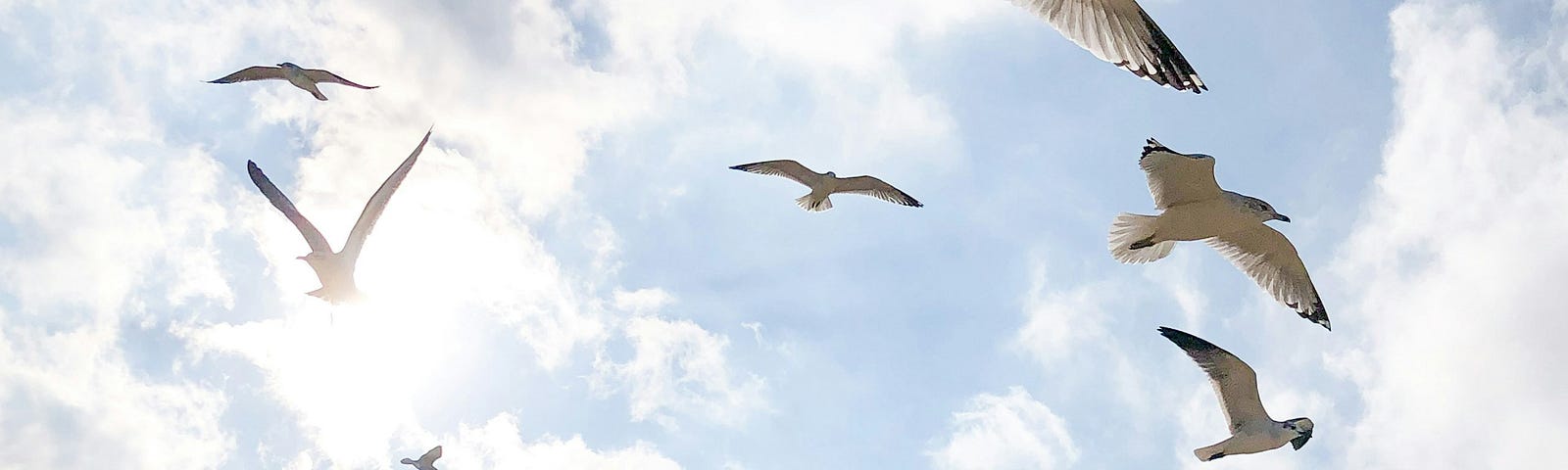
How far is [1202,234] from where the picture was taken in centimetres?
919

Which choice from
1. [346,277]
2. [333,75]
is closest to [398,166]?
[346,277]

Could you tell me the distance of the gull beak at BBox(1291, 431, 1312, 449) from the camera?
1023cm

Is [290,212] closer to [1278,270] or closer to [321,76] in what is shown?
[321,76]

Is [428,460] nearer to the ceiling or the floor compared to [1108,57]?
nearer to the ceiling

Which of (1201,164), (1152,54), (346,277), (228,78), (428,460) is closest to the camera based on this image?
(1152,54)

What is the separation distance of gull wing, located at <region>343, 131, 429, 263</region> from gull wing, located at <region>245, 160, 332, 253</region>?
14.9 inches

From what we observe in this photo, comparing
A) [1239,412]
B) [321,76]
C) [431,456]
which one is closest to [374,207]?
[321,76]

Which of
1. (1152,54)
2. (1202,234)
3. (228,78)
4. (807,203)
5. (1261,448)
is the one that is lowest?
(1152,54)

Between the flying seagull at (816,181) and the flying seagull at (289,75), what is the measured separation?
187 inches

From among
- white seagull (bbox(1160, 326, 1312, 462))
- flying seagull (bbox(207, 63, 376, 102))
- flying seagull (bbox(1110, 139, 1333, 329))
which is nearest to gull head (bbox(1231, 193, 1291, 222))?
flying seagull (bbox(1110, 139, 1333, 329))

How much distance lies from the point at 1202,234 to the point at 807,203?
5.76 meters

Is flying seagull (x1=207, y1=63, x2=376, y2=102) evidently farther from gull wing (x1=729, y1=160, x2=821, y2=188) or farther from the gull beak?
the gull beak

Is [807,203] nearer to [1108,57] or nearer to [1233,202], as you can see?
[1233,202]

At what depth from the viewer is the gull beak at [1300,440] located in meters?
10.2
